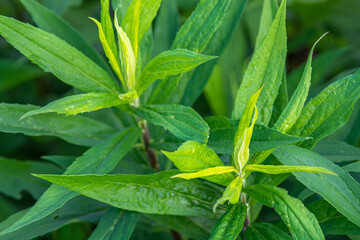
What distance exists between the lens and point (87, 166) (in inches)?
→ 28.7

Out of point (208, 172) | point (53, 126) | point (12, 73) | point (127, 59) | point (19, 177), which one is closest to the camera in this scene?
point (208, 172)

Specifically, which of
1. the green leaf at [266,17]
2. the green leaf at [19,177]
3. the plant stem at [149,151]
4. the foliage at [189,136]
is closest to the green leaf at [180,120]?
the foliage at [189,136]

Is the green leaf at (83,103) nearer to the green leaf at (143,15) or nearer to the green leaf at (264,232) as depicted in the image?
the green leaf at (143,15)

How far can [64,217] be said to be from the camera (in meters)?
0.88

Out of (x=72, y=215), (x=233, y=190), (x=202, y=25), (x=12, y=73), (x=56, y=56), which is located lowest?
(x=72, y=215)

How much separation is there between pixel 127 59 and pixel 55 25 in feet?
0.97

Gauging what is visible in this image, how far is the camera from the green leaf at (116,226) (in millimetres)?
741

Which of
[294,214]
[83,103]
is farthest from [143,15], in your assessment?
[294,214]

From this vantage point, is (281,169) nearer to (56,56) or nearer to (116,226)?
(116,226)

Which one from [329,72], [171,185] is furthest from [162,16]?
[329,72]

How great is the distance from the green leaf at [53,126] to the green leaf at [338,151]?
436 mm

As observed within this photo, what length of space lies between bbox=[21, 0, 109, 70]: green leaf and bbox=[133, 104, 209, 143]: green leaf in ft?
0.83

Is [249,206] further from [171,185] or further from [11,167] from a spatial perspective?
[11,167]

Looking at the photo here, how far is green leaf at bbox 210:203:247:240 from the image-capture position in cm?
65
